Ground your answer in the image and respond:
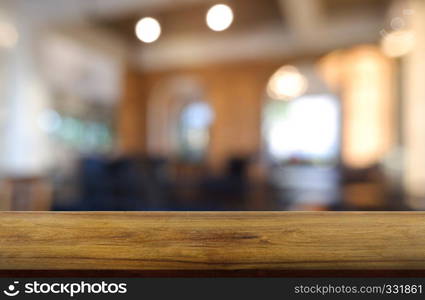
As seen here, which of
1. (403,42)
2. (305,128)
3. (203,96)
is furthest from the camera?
(305,128)

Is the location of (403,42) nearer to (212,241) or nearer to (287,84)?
(287,84)

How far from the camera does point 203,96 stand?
779 centimetres

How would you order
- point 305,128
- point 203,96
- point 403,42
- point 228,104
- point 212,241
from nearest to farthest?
point 212,241 < point 403,42 < point 228,104 < point 203,96 < point 305,128

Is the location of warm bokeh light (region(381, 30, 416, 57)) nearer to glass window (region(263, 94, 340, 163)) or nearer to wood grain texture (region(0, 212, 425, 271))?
wood grain texture (region(0, 212, 425, 271))

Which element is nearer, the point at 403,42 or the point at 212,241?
the point at 212,241

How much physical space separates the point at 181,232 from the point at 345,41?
6.58m

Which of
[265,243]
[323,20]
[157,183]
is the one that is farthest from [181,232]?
[323,20]

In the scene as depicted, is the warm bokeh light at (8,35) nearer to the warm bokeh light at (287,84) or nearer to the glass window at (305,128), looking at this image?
the warm bokeh light at (287,84)

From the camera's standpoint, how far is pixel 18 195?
60.1 inches

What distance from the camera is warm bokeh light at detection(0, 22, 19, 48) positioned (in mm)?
4809

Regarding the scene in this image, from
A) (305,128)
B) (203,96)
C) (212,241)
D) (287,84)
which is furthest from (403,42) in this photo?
(305,128)

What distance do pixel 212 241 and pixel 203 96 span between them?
753cm

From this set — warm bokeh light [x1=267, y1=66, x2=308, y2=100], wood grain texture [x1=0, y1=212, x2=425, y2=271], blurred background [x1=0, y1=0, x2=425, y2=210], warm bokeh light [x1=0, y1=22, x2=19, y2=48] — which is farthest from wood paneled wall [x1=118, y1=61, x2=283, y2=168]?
wood grain texture [x1=0, y1=212, x2=425, y2=271]

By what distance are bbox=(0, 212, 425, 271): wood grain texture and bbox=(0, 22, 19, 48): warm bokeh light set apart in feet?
17.3
